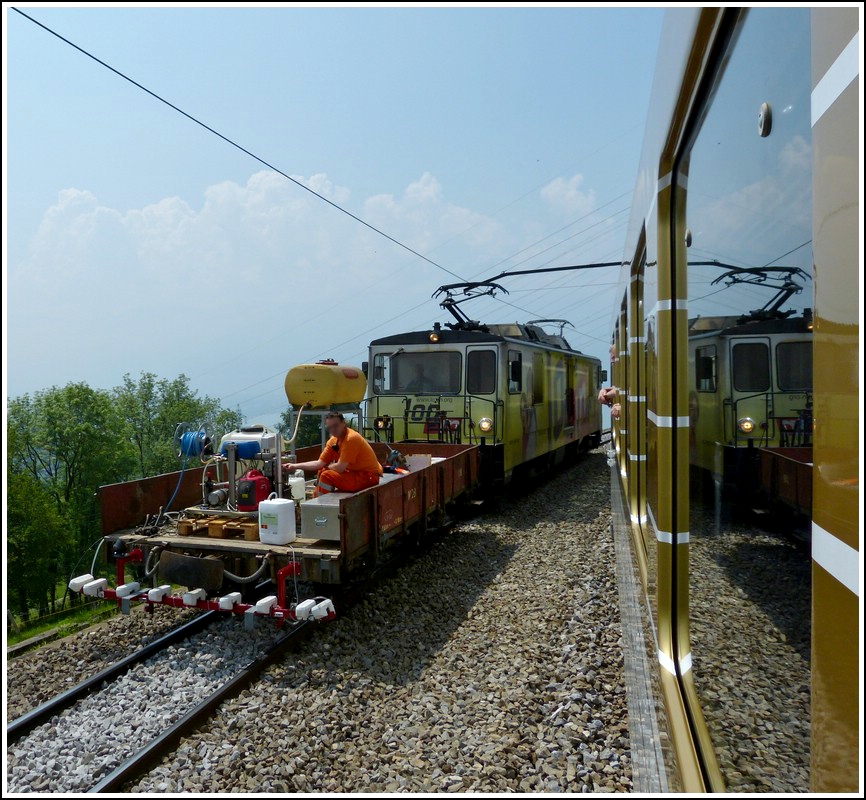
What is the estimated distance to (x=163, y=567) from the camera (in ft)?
19.8

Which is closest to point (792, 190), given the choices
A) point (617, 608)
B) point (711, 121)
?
point (711, 121)

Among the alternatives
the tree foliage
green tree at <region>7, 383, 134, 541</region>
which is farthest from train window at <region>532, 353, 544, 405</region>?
green tree at <region>7, 383, 134, 541</region>

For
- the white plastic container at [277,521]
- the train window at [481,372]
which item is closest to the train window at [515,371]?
the train window at [481,372]

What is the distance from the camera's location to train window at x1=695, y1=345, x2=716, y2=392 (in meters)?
2.10

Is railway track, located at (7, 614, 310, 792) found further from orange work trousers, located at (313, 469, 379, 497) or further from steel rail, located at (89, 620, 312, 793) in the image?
orange work trousers, located at (313, 469, 379, 497)

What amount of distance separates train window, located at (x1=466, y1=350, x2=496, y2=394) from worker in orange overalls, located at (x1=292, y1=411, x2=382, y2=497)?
4.39 meters

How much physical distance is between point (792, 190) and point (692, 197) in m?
1.23

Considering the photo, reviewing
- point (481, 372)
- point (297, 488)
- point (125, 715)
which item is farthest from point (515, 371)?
point (125, 715)

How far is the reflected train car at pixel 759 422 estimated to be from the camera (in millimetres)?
958

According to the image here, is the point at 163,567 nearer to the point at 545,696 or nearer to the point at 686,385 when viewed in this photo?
the point at 545,696

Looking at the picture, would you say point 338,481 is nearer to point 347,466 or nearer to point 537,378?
point 347,466

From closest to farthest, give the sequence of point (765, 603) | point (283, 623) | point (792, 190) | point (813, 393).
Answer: point (813, 393) < point (792, 190) < point (765, 603) < point (283, 623)

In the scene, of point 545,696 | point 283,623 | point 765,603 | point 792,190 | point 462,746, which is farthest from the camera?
point 283,623

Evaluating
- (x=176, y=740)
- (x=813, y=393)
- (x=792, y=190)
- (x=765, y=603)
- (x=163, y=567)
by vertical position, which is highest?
(x=792, y=190)
